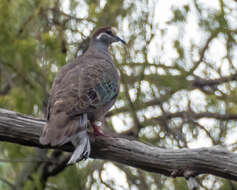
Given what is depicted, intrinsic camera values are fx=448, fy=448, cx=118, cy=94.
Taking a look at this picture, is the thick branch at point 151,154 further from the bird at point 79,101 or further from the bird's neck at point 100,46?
the bird's neck at point 100,46

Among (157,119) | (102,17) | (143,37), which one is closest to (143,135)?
(157,119)

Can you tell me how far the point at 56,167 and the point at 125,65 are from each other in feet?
5.17

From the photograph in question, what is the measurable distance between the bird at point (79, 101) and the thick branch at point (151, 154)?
0.20 m

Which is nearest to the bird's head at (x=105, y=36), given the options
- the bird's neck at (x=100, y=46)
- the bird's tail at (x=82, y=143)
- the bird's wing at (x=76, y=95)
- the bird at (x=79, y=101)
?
the bird's neck at (x=100, y=46)

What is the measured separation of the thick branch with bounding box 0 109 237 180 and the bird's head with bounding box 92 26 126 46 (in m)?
1.84

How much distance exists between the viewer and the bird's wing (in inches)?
139

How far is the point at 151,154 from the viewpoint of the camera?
379 centimetres

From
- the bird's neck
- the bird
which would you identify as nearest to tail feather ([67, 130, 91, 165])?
→ the bird

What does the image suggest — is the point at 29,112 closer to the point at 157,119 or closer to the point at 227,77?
the point at 157,119

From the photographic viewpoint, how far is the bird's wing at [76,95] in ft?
11.6

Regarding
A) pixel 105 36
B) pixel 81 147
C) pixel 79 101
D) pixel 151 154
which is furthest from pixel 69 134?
pixel 105 36

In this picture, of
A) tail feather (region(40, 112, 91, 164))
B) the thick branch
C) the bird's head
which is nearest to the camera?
tail feather (region(40, 112, 91, 164))

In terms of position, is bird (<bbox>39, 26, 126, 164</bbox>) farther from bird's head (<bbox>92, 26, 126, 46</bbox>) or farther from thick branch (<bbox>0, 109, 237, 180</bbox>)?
bird's head (<bbox>92, 26, 126, 46</bbox>)

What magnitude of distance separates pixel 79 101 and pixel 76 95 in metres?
0.11
